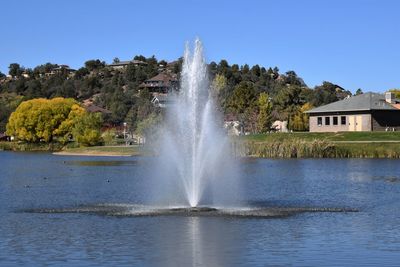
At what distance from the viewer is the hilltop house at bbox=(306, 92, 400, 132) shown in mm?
106438

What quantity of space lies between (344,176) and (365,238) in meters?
31.6

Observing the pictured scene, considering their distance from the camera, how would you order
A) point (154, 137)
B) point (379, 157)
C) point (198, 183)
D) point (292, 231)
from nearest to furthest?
1. point (292, 231)
2. point (198, 183)
3. point (379, 157)
4. point (154, 137)

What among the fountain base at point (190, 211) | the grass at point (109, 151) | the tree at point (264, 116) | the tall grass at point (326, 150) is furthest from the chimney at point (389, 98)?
the fountain base at point (190, 211)

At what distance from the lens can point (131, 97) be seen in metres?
196

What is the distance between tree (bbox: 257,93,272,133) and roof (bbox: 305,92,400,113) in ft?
64.0

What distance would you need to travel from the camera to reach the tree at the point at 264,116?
13062 centimetres

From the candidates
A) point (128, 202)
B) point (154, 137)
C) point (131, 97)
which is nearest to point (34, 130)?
point (154, 137)

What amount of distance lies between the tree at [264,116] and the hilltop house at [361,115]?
18.5m

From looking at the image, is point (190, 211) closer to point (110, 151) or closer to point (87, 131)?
point (110, 151)

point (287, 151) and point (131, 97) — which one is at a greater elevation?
point (131, 97)

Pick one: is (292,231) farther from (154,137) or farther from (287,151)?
(154,137)

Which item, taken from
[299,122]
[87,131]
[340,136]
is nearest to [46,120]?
[87,131]

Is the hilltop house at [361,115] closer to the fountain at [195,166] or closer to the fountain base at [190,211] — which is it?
the fountain at [195,166]

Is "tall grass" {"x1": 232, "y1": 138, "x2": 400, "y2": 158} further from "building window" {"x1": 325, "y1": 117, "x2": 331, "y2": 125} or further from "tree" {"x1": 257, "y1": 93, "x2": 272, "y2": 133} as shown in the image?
"tree" {"x1": 257, "y1": 93, "x2": 272, "y2": 133}
